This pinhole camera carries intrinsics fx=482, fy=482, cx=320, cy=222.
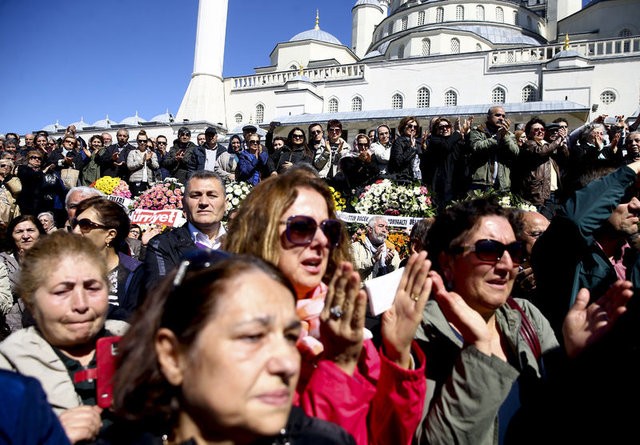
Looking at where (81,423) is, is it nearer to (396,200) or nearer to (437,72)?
(396,200)

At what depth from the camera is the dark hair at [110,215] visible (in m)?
4.40

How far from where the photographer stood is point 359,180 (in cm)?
943

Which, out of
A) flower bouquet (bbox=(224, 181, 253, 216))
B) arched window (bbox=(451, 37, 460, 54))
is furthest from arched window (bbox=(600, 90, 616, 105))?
flower bouquet (bbox=(224, 181, 253, 216))

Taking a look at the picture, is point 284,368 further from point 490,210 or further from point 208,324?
point 490,210

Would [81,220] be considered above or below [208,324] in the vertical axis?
above

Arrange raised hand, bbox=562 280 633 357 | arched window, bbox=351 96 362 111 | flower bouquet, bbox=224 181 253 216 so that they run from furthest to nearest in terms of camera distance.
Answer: arched window, bbox=351 96 362 111 → flower bouquet, bbox=224 181 253 216 → raised hand, bbox=562 280 633 357

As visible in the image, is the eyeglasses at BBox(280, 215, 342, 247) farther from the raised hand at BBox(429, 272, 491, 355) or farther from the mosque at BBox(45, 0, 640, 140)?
the mosque at BBox(45, 0, 640, 140)

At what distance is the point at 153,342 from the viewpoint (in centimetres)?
186

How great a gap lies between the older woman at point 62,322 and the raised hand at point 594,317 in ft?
7.65

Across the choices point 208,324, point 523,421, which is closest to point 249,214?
point 208,324

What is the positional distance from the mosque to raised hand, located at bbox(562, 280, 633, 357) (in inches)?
1233

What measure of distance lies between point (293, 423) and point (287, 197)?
1.19m

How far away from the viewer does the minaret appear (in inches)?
1374

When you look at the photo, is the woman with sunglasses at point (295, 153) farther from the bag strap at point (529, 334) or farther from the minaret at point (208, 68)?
the minaret at point (208, 68)
